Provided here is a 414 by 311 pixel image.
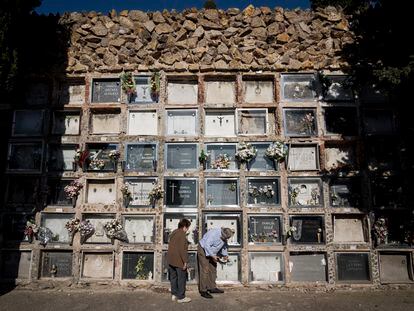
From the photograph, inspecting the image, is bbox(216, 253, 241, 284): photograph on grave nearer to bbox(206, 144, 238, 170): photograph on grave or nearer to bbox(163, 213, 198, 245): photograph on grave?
bbox(163, 213, 198, 245): photograph on grave

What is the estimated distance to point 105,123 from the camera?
6.88m

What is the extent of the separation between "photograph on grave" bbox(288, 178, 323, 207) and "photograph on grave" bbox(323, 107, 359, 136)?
109cm

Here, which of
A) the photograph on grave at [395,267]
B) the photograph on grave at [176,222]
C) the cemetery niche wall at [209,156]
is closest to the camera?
the photograph on grave at [395,267]

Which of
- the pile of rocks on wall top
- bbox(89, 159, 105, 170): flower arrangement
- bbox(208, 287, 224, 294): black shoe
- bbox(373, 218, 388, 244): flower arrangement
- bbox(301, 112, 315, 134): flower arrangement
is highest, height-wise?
the pile of rocks on wall top

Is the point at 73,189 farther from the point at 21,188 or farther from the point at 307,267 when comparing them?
the point at 307,267

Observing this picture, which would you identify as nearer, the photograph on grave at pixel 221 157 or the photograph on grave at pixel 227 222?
the photograph on grave at pixel 227 222

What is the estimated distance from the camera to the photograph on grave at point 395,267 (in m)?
6.04

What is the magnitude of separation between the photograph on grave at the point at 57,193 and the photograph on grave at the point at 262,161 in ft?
12.2

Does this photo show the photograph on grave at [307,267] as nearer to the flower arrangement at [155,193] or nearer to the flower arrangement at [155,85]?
the flower arrangement at [155,193]

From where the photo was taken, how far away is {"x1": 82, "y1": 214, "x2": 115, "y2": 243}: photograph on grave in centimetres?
638

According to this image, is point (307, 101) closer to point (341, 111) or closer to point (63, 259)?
point (341, 111)

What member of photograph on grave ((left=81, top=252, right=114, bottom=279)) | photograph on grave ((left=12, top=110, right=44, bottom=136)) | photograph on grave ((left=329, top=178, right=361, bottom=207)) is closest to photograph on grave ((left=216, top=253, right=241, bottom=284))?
photograph on grave ((left=81, top=252, right=114, bottom=279))

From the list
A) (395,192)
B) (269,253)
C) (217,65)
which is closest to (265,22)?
(217,65)

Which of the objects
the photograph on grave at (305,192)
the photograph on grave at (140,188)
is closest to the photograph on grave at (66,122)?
the photograph on grave at (140,188)
